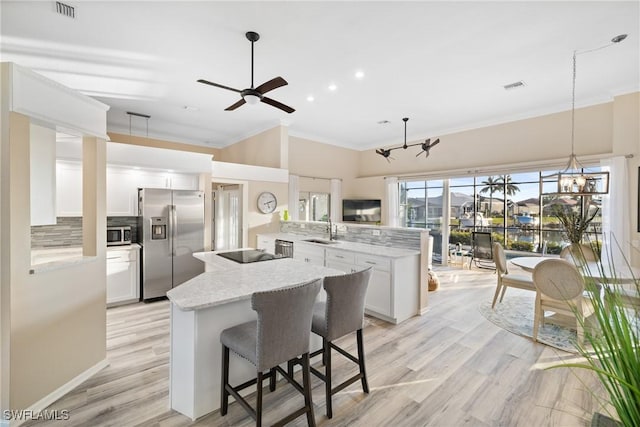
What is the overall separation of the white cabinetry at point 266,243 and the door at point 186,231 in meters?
1.22

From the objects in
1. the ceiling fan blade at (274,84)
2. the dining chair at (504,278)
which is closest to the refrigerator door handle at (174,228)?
the ceiling fan blade at (274,84)

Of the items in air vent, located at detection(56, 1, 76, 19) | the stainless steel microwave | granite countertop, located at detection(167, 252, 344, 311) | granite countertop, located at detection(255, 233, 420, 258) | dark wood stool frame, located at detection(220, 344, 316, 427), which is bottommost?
dark wood stool frame, located at detection(220, 344, 316, 427)

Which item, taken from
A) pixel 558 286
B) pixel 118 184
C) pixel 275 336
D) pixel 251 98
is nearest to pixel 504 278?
pixel 558 286

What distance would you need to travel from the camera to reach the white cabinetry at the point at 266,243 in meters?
5.41

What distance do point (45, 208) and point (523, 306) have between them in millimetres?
5780

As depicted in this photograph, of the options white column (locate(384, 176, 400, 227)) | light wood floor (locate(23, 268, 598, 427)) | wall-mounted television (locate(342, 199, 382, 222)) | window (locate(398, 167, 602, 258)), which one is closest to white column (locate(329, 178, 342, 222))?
wall-mounted television (locate(342, 199, 382, 222))

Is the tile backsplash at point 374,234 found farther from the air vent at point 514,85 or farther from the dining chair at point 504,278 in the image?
the air vent at point 514,85

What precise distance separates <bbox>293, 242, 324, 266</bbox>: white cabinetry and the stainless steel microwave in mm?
2561

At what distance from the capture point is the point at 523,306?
4.16 meters

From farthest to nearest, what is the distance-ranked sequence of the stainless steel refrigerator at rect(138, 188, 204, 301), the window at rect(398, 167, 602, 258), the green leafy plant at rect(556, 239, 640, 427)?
the window at rect(398, 167, 602, 258), the stainless steel refrigerator at rect(138, 188, 204, 301), the green leafy plant at rect(556, 239, 640, 427)

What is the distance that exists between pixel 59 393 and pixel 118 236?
257 centimetres

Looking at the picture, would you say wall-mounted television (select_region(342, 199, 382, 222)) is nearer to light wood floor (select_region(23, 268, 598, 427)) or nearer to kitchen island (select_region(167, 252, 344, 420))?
light wood floor (select_region(23, 268, 598, 427))

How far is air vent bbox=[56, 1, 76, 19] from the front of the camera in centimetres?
262

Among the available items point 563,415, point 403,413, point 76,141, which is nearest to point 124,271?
point 76,141
